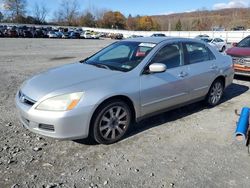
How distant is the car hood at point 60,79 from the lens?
12.1ft

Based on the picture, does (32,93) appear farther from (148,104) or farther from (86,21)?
(86,21)

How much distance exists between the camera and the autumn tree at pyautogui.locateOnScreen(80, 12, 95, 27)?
109 meters

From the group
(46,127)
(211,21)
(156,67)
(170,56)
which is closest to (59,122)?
(46,127)

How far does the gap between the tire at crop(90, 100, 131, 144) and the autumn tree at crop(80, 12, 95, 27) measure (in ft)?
358

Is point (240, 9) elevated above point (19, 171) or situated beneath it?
elevated above

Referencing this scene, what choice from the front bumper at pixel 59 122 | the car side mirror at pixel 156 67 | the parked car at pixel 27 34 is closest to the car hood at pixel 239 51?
the car side mirror at pixel 156 67

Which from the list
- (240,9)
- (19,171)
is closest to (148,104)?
(19,171)

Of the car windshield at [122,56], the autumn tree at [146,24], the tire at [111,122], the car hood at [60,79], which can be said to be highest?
the autumn tree at [146,24]

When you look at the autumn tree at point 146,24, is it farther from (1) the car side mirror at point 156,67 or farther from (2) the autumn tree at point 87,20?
(1) the car side mirror at point 156,67

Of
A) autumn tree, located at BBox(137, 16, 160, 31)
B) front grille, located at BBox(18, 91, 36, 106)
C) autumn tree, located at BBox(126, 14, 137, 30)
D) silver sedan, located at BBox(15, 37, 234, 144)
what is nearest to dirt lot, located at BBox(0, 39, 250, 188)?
silver sedan, located at BBox(15, 37, 234, 144)

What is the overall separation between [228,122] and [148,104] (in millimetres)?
1803

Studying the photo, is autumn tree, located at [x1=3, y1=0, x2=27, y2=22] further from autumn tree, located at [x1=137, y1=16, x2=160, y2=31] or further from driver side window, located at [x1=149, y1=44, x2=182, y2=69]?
driver side window, located at [x1=149, y1=44, x2=182, y2=69]

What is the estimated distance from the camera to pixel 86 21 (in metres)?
108

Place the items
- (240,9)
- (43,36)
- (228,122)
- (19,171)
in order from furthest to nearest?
1. (240,9)
2. (43,36)
3. (228,122)
4. (19,171)
